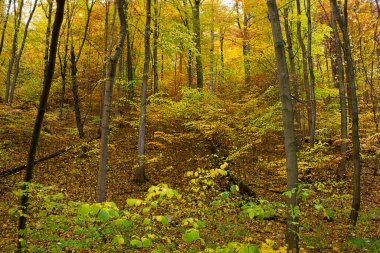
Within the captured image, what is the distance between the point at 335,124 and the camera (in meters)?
14.7

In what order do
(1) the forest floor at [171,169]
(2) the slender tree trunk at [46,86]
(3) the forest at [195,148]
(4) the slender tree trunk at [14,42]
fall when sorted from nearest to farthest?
(2) the slender tree trunk at [46,86] < (3) the forest at [195,148] < (1) the forest floor at [171,169] < (4) the slender tree trunk at [14,42]

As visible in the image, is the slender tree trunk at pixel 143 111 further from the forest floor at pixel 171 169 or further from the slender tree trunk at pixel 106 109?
the slender tree trunk at pixel 106 109

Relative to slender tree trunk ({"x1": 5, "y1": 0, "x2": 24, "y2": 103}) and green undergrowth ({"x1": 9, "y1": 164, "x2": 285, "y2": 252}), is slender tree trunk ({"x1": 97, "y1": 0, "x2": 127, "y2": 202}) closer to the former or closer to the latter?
green undergrowth ({"x1": 9, "y1": 164, "x2": 285, "y2": 252})

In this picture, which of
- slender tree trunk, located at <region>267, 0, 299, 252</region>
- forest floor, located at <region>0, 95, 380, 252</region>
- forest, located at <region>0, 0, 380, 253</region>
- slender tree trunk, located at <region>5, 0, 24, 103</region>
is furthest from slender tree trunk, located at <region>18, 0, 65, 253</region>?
slender tree trunk, located at <region>5, 0, 24, 103</region>

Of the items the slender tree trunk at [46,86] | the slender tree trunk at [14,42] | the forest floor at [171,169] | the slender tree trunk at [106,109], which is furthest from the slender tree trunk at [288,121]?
the slender tree trunk at [14,42]

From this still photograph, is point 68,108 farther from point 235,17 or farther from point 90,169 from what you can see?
point 235,17

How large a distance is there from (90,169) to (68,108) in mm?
9268

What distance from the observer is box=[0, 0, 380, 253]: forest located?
493 centimetres

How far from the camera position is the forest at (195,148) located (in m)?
4.93

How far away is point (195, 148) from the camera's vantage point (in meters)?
14.4

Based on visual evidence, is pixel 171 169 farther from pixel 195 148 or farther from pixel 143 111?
A: pixel 143 111

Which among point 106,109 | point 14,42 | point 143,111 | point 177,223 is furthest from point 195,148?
point 14,42

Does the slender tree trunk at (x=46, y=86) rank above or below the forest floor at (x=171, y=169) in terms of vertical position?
above

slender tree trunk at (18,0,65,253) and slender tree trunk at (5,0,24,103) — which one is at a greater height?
slender tree trunk at (5,0,24,103)
